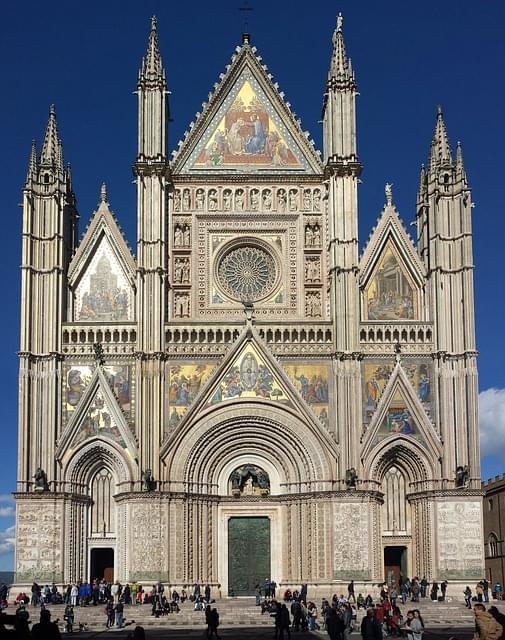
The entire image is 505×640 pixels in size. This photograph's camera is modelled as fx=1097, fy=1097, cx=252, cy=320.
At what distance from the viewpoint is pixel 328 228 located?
4341cm

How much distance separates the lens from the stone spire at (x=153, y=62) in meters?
44.2

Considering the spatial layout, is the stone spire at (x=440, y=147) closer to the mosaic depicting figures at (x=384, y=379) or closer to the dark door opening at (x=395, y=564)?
the mosaic depicting figures at (x=384, y=379)

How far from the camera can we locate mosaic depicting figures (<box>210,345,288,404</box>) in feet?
136

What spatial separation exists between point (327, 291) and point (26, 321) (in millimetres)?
11665

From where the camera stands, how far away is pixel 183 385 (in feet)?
137

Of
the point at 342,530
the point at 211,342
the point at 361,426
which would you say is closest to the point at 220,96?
the point at 211,342

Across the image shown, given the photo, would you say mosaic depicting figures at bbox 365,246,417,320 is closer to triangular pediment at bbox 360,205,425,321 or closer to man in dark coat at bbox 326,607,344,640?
triangular pediment at bbox 360,205,425,321

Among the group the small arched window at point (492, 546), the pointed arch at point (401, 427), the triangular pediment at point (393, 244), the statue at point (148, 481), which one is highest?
the triangular pediment at point (393, 244)

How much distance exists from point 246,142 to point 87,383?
11.7 meters

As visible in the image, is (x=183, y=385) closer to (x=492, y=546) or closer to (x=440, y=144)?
(x=440, y=144)

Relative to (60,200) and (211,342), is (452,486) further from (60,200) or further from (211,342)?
(60,200)

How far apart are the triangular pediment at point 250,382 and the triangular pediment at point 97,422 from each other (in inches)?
80.7

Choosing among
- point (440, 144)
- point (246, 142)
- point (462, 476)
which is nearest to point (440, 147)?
point (440, 144)

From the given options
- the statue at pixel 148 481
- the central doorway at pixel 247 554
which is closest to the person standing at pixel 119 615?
the statue at pixel 148 481
